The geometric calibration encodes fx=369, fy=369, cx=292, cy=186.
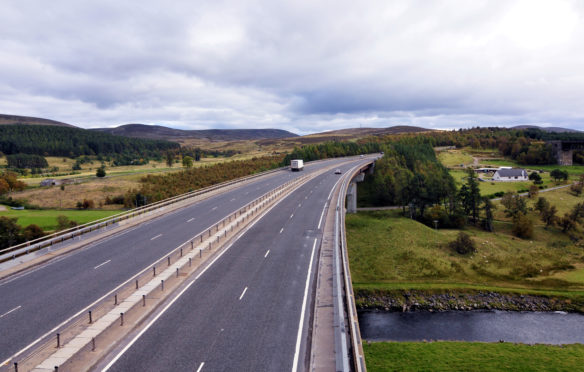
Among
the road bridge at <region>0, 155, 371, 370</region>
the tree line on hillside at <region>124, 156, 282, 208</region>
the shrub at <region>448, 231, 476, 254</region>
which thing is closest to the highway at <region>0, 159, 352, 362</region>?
the road bridge at <region>0, 155, 371, 370</region>

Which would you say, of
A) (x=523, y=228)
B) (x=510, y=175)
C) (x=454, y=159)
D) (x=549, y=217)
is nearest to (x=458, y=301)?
(x=523, y=228)

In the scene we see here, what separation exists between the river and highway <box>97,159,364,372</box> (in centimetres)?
1397

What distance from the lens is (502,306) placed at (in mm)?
42406

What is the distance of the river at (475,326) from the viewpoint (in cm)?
3534

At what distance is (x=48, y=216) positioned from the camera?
64.2m

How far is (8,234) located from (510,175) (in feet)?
442

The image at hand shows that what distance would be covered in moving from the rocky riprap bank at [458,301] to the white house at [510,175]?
90646 millimetres

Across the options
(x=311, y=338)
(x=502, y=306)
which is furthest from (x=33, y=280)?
(x=502, y=306)

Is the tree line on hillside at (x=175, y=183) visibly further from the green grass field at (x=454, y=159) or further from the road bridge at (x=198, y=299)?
the green grass field at (x=454, y=159)

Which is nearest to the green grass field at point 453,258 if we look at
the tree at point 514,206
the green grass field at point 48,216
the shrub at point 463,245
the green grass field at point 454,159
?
the shrub at point 463,245

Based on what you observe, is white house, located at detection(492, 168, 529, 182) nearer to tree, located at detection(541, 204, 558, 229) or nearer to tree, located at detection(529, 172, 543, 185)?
tree, located at detection(529, 172, 543, 185)

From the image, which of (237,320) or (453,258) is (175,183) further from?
(237,320)

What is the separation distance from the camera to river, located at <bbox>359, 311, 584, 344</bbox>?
3534 centimetres

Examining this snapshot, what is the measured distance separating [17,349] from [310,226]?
86.3ft
